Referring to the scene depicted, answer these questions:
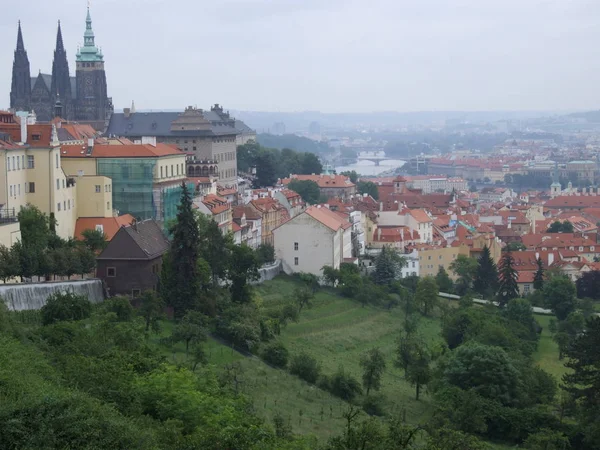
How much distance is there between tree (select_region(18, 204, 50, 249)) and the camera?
4481 centimetres

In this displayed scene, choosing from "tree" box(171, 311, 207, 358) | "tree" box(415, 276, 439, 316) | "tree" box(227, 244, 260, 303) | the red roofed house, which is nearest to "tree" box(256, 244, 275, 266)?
"tree" box(415, 276, 439, 316)

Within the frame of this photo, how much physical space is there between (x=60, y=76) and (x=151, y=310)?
8429cm

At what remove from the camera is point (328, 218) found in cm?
6950

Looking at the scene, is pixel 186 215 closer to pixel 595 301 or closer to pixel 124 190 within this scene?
pixel 124 190

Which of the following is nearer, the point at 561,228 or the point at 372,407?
the point at 372,407

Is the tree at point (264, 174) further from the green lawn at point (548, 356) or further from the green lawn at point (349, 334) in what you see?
the green lawn at point (548, 356)

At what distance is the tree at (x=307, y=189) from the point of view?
93.3 m

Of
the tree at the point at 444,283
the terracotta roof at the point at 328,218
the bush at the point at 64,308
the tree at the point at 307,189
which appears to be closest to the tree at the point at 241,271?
the bush at the point at 64,308

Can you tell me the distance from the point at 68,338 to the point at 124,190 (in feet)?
82.4

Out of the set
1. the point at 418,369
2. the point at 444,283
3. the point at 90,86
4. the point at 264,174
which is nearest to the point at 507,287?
the point at 444,283

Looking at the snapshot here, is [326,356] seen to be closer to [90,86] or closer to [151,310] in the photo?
[151,310]

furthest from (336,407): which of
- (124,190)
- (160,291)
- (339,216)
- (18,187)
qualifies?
(339,216)

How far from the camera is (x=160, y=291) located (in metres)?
45.5

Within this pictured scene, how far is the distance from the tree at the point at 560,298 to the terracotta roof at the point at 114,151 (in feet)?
69.8
